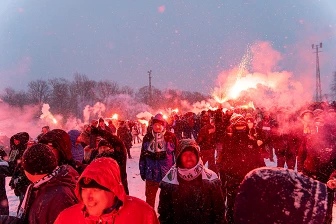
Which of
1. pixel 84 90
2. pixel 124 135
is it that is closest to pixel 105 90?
pixel 84 90

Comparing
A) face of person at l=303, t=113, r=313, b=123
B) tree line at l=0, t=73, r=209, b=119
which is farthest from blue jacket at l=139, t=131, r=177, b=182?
tree line at l=0, t=73, r=209, b=119

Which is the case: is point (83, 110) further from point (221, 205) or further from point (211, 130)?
point (221, 205)

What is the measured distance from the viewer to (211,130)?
9.20 meters

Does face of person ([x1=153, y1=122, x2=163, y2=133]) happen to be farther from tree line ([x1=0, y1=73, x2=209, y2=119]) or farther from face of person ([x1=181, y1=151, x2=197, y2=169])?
tree line ([x1=0, y1=73, x2=209, y2=119])

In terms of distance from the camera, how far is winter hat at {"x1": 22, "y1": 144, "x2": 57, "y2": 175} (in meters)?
2.70

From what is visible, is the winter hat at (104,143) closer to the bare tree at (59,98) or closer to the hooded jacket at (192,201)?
the hooded jacket at (192,201)

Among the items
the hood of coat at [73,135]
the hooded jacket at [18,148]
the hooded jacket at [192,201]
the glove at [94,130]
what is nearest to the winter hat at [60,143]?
the glove at [94,130]

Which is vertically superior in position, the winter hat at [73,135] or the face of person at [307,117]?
the face of person at [307,117]

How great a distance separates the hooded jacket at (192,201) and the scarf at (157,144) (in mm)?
2284

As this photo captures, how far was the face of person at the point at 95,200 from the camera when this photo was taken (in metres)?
2.17

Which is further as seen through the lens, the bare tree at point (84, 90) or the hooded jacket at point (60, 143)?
the bare tree at point (84, 90)

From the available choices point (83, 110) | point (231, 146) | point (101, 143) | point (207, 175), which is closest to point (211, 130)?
point (231, 146)

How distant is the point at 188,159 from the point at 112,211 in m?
1.50

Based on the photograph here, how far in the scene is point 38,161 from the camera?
8.90 ft
